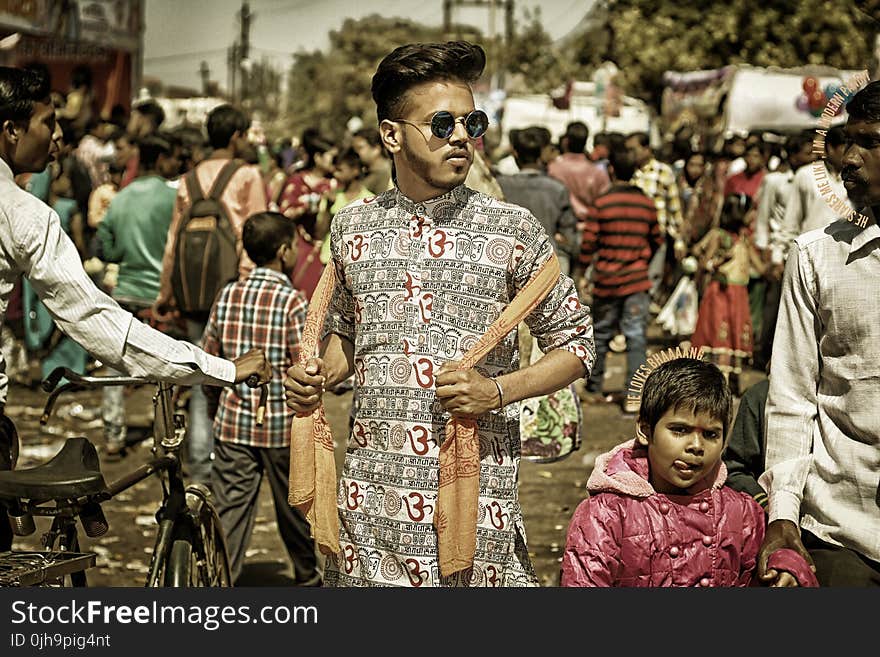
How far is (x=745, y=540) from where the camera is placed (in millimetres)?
3045

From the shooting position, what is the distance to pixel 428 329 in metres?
3.00

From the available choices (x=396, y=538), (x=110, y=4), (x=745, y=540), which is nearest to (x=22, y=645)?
(x=396, y=538)

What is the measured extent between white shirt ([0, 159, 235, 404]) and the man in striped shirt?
258 inches

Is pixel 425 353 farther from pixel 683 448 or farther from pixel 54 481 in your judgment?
pixel 54 481

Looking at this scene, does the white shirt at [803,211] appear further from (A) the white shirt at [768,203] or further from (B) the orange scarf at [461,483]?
(B) the orange scarf at [461,483]

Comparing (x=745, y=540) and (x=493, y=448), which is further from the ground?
(x=493, y=448)

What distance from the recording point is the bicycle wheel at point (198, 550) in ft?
12.4

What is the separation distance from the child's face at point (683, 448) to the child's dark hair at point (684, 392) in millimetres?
17

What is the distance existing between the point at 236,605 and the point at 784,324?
140 centimetres

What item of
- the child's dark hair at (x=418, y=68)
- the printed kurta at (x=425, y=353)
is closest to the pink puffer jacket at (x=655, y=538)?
the printed kurta at (x=425, y=353)

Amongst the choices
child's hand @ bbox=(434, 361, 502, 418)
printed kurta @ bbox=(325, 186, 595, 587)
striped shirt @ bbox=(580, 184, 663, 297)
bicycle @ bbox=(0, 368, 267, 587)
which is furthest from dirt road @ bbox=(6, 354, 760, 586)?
child's hand @ bbox=(434, 361, 502, 418)

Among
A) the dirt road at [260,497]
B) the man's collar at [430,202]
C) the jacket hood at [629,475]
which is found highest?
the man's collar at [430,202]

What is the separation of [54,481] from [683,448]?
5.03ft

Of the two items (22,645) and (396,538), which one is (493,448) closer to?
(396,538)
